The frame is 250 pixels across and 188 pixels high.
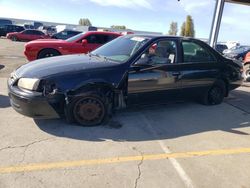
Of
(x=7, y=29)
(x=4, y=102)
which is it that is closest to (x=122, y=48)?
(x=4, y=102)

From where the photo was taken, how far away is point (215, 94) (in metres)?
6.70

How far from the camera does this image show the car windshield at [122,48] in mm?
5352

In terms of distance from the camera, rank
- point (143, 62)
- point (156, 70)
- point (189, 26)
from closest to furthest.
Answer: point (143, 62) → point (156, 70) → point (189, 26)

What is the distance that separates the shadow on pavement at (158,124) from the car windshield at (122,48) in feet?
3.71

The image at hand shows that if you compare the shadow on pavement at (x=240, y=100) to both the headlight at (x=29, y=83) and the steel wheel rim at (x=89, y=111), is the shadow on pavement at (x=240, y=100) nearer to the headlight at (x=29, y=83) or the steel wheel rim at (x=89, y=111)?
the steel wheel rim at (x=89, y=111)

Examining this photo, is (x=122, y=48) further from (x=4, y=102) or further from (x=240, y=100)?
(x=240, y=100)

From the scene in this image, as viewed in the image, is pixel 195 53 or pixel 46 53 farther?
pixel 46 53

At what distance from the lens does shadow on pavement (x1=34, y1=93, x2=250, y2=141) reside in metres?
4.65

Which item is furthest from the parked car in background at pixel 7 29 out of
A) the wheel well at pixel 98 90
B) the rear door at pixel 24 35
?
the wheel well at pixel 98 90

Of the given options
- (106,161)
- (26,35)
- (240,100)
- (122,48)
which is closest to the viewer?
(106,161)

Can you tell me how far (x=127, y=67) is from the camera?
5062 millimetres

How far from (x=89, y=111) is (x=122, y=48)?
59.9 inches

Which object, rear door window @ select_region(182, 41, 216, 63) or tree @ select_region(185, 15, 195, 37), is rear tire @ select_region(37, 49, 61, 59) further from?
tree @ select_region(185, 15, 195, 37)

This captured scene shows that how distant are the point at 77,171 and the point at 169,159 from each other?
128 centimetres
